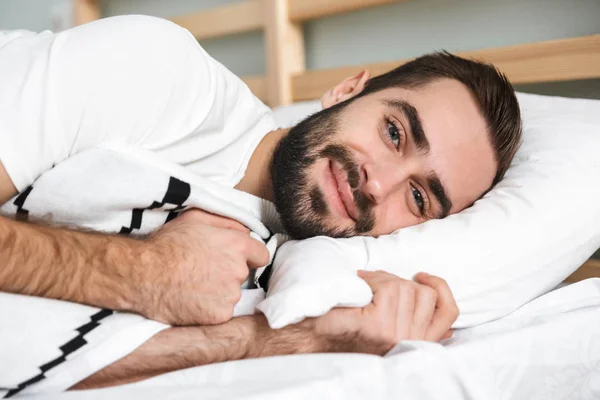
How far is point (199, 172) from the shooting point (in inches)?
38.1

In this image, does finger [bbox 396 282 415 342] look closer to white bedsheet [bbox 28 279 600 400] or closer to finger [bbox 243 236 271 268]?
white bedsheet [bbox 28 279 600 400]

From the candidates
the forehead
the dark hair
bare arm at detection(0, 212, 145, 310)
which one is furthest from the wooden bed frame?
bare arm at detection(0, 212, 145, 310)

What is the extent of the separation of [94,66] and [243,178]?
1.11 feet

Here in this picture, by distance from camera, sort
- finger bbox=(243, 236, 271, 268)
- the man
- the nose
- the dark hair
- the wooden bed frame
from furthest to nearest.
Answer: the wooden bed frame → the dark hair → the nose → finger bbox=(243, 236, 271, 268) → the man

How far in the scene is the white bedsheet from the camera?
60cm

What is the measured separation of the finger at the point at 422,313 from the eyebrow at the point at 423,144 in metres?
0.29

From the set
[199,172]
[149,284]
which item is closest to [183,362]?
[149,284]

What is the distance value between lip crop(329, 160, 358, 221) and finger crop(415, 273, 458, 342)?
0.22m

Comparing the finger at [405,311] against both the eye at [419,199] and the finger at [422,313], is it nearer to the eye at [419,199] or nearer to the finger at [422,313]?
the finger at [422,313]

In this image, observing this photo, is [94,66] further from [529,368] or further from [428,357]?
[529,368]

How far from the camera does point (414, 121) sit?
1011 millimetres

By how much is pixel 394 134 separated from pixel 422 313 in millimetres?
388

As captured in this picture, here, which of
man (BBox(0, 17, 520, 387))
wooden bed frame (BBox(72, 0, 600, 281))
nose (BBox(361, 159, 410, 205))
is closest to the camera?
man (BBox(0, 17, 520, 387))

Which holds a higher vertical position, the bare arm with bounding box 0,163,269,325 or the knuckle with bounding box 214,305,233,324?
the bare arm with bounding box 0,163,269,325
